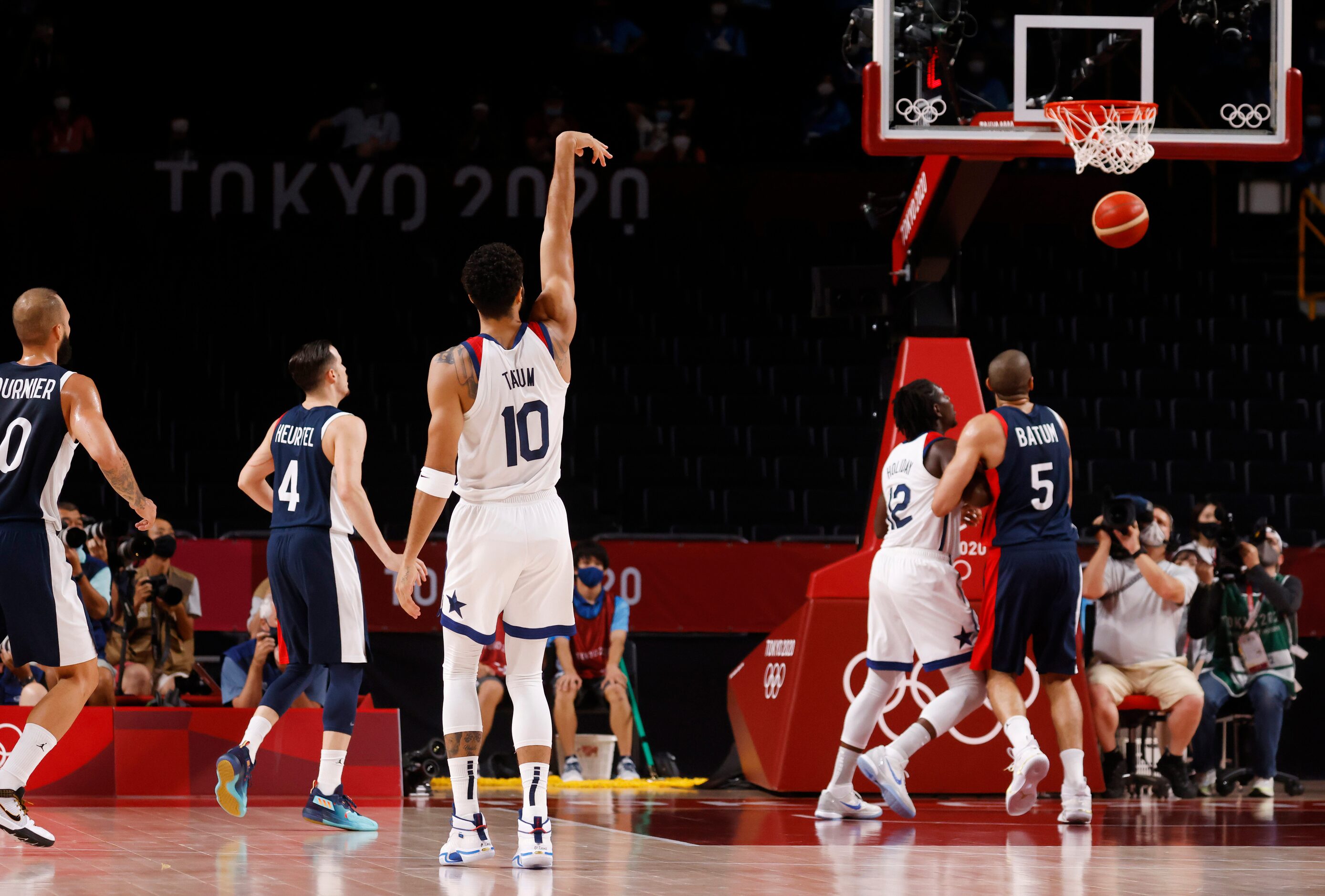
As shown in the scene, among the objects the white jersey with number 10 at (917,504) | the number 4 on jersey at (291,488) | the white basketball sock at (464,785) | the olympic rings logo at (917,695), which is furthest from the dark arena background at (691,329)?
the number 4 on jersey at (291,488)

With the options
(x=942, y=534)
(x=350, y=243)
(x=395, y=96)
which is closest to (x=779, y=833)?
(x=942, y=534)

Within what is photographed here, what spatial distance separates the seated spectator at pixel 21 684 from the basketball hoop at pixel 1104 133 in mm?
6822

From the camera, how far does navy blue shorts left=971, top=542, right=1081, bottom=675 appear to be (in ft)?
25.8

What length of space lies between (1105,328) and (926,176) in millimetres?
9751

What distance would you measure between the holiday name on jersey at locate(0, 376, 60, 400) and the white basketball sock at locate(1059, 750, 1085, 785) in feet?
16.3

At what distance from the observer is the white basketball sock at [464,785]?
5820 mm

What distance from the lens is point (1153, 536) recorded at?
10312mm

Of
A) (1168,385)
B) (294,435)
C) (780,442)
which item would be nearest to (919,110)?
(294,435)

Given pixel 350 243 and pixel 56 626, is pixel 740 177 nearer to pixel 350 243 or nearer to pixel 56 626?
pixel 350 243

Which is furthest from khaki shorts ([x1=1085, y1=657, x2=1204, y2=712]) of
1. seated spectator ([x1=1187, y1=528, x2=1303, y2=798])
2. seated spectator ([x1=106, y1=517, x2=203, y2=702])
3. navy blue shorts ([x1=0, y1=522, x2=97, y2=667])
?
navy blue shorts ([x1=0, y1=522, x2=97, y2=667])

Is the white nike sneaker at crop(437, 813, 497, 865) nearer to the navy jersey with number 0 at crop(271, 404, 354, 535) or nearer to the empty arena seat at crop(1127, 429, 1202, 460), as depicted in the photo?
the navy jersey with number 0 at crop(271, 404, 354, 535)

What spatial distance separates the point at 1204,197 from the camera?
20.4m

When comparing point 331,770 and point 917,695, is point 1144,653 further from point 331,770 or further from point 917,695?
point 331,770

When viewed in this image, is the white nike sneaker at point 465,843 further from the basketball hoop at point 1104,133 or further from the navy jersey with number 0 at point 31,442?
the basketball hoop at point 1104,133
